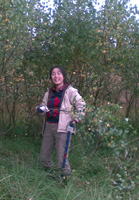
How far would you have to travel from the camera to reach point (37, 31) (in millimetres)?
5648

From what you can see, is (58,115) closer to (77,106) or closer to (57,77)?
(77,106)

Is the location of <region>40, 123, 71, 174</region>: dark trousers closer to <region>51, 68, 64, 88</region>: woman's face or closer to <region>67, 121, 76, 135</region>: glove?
<region>67, 121, 76, 135</region>: glove

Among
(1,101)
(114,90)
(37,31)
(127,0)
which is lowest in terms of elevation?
(1,101)

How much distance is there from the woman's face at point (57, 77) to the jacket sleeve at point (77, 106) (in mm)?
246

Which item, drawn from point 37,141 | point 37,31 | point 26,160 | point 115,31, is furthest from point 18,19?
point 37,141

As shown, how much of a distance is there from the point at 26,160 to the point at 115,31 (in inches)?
108

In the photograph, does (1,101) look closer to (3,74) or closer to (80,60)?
(3,74)

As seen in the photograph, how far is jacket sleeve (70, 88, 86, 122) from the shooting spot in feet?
13.0

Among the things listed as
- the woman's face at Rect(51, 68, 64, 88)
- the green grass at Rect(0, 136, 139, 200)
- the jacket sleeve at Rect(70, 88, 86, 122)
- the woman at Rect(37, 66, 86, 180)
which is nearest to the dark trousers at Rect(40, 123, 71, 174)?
the woman at Rect(37, 66, 86, 180)

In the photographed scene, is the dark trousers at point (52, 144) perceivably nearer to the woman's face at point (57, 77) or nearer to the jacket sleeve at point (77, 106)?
the jacket sleeve at point (77, 106)

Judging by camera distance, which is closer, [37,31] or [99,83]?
[37,31]

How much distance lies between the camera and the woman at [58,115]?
4383 mm

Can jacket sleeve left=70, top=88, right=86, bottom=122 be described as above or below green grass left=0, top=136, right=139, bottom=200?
above

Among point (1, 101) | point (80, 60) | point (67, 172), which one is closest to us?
point (67, 172)
